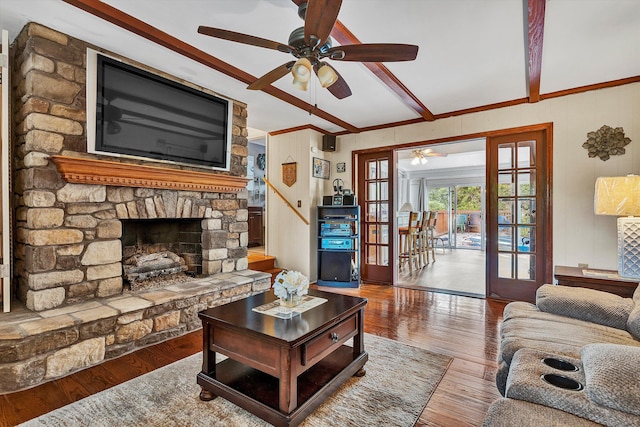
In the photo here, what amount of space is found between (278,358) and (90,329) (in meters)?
1.59

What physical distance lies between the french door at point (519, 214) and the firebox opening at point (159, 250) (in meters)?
3.67

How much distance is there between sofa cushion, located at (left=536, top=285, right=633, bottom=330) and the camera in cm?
185

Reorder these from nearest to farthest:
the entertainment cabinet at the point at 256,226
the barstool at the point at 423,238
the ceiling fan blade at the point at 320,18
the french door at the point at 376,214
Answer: the ceiling fan blade at the point at 320,18 → the french door at the point at 376,214 → the barstool at the point at 423,238 → the entertainment cabinet at the point at 256,226

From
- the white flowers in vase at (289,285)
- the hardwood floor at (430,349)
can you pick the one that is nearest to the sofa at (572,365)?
the hardwood floor at (430,349)

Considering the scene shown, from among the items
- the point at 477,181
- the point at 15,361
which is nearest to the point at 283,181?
the point at 15,361

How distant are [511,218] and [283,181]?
10.8 ft

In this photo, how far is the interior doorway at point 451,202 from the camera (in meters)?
5.79

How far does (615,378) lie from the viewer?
1043 millimetres

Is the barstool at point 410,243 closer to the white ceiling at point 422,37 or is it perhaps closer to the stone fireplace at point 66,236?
the white ceiling at point 422,37

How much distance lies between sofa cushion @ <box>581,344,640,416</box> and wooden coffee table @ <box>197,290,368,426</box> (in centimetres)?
115

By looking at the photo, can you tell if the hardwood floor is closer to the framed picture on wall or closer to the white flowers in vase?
the white flowers in vase

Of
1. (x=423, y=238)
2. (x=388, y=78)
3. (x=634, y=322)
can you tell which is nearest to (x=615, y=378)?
(x=634, y=322)

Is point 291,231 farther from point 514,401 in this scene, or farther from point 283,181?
point 514,401

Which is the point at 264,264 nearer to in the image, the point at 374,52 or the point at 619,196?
the point at 374,52
